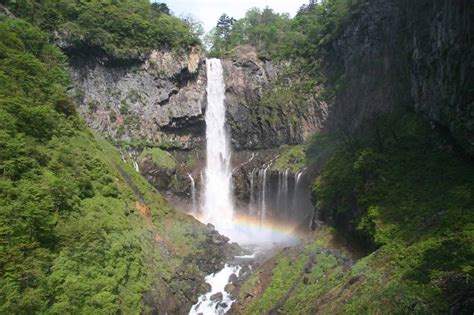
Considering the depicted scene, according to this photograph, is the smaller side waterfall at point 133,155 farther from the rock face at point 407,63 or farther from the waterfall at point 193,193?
the rock face at point 407,63

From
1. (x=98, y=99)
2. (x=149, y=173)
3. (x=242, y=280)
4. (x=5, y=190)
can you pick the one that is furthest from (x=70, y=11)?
(x=242, y=280)

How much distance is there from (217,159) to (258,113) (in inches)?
322

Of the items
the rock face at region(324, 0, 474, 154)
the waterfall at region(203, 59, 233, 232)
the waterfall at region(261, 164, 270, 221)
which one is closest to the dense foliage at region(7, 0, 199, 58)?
the waterfall at region(203, 59, 233, 232)

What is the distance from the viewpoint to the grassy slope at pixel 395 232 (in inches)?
535

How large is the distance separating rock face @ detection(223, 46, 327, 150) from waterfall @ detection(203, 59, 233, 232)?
1.08 m

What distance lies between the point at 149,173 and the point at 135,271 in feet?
70.6

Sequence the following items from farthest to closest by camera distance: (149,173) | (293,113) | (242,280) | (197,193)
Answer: (293,113)
(197,193)
(149,173)
(242,280)

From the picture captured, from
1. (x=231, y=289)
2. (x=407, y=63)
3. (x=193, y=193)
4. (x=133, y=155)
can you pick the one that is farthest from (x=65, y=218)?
(x=407, y=63)

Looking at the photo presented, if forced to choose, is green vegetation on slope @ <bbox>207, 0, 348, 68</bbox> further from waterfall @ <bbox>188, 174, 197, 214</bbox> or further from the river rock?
the river rock

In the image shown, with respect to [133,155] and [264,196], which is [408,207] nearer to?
[264,196]

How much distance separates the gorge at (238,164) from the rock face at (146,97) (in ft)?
0.59

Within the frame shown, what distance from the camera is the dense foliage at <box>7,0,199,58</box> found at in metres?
42.8

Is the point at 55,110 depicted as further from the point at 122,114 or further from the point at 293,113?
the point at 293,113

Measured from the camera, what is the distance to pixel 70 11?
4441 centimetres
